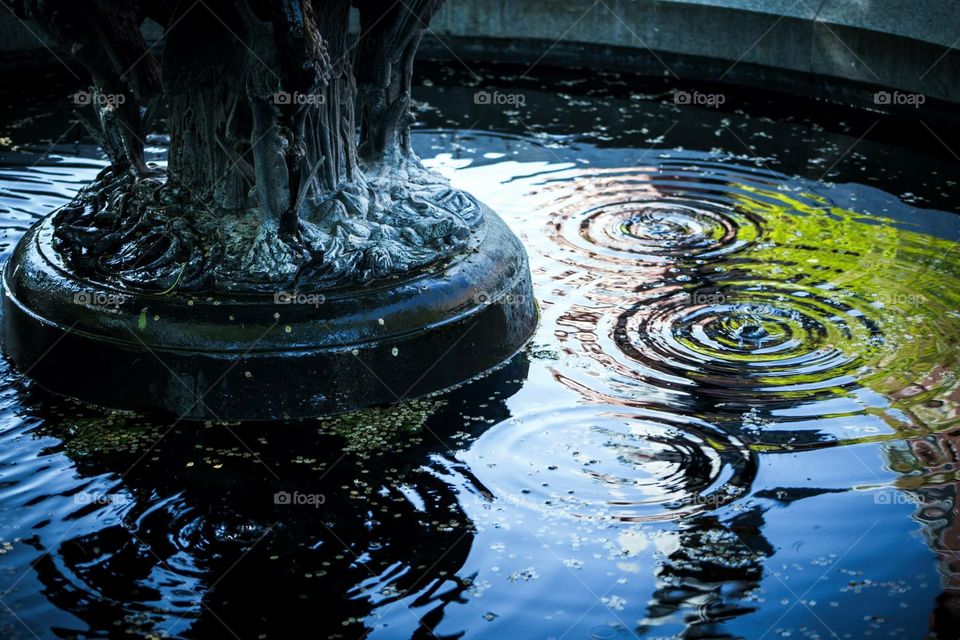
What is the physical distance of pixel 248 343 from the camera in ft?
19.6

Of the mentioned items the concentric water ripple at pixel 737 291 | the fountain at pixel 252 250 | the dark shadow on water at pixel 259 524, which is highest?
the fountain at pixel 252 250

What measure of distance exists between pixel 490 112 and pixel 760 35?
2.51m

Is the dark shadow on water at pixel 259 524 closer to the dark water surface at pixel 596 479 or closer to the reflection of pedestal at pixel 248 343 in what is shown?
the dark water surface at pixel 596 479

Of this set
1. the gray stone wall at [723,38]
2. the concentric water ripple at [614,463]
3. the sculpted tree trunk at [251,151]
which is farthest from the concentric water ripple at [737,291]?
the gray stone wall at [723,38]

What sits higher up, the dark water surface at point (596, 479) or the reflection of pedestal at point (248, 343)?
the reflection of pedestal at point (248, 343)

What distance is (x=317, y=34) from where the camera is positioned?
5973mm

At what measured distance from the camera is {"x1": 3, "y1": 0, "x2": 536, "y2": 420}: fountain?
6.03 meters

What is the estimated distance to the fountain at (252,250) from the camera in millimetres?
6031

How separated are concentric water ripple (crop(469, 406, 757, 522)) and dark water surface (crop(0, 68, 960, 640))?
0.01m

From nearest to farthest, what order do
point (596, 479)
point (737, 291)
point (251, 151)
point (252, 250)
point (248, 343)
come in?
point (596, 479)
point (248, 343)
point (252, 250)
point (251, 151)
point (737, 291)

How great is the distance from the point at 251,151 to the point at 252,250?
531mm

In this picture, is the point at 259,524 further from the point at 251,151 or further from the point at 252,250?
the point at 251,151

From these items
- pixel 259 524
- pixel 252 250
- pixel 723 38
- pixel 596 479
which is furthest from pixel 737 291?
pixel 723 38

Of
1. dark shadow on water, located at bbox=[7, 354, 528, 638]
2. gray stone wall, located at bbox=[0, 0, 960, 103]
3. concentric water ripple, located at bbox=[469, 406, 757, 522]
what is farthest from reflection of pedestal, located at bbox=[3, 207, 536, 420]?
gray stone wall, located at bbox=[0, 0, 960, 103]
